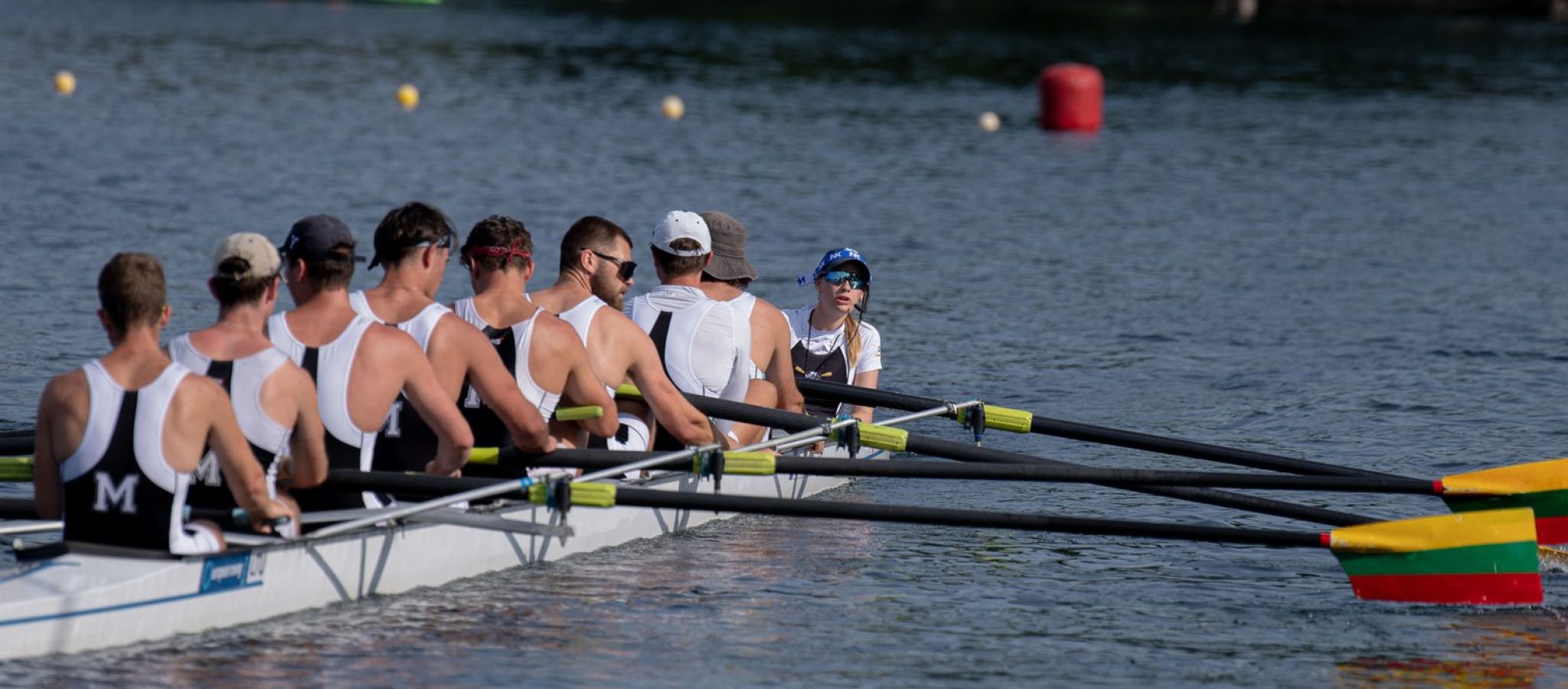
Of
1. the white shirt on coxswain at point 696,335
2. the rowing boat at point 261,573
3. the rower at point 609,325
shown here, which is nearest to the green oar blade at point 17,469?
the rowing boat at point 261,573

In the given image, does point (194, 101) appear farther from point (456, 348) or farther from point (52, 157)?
point (456, 348)

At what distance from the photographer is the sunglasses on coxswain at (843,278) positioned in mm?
10742

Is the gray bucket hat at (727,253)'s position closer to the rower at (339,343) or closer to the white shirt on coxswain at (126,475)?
the rower at (339,343)

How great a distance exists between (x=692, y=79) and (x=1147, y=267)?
21.8 metres

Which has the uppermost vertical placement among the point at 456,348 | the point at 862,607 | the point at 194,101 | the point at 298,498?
the point at 194,101

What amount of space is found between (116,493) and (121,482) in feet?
0.23

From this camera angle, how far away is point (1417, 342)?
53.9ft

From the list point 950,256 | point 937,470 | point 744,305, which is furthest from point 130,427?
point 950,256

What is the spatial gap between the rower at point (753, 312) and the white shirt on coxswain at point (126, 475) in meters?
3.22

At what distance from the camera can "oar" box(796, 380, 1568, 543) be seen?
9250 mm

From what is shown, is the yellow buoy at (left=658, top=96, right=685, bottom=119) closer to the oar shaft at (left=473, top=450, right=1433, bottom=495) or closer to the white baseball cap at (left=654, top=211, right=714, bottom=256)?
the white baseball cap at (left=654, top=211, right=714, bottom=256)

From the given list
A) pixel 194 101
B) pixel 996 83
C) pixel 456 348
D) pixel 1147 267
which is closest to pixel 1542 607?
pixel 456 348

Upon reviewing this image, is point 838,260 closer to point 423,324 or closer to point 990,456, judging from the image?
point 990,456

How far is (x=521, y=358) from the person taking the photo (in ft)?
27.5
